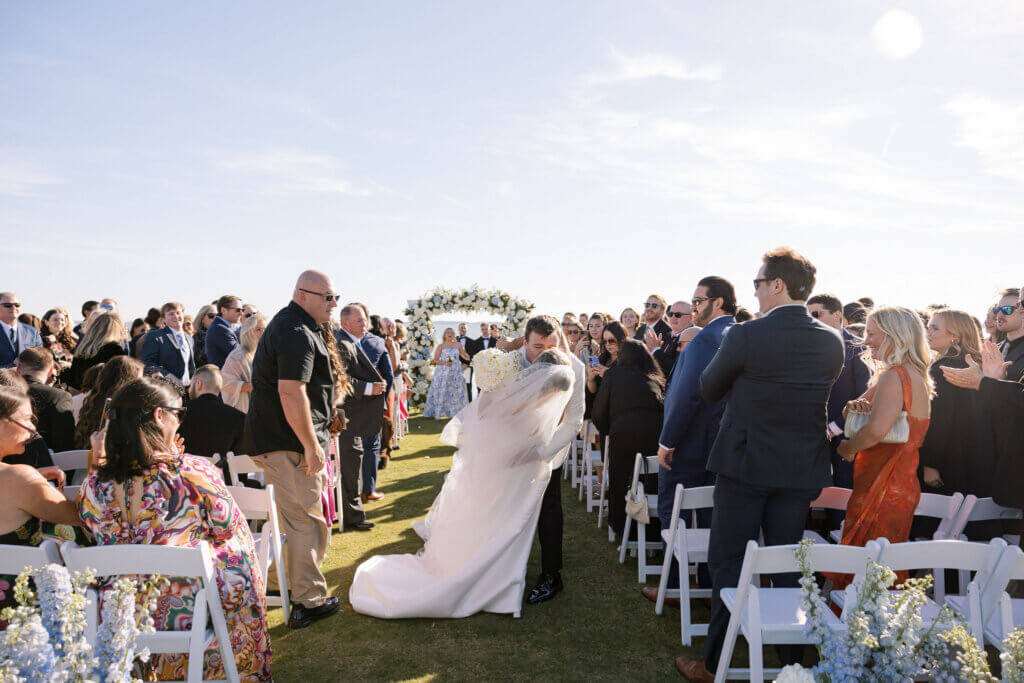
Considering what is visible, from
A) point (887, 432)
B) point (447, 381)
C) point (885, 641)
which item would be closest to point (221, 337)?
point (887, 432)

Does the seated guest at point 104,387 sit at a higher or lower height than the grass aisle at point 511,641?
higher

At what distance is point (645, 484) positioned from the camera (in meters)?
5.07

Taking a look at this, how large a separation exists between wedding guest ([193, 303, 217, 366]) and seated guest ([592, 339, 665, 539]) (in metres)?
5.16

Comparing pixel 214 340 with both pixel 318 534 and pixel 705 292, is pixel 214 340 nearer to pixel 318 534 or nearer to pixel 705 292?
pixel 318 534

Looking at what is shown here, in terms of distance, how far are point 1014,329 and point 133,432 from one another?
17.5 ft

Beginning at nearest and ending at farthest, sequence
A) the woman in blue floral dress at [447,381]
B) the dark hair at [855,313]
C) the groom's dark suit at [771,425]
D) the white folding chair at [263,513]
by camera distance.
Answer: the groom's dark suit at [771,425] → the white folding chair at [263,513] → the dark hair at [855,313] → the woman in blue floral dress at [447,381]

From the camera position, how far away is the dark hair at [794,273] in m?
3.06

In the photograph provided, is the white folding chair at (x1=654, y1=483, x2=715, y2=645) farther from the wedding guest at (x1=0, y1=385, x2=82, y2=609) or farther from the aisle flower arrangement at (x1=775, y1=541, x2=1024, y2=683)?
the wedding guest at (x1=0, y1=385, x2=82, y2=609)

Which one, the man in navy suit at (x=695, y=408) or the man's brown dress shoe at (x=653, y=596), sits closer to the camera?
the man in navy suit at (x=695, y=408)

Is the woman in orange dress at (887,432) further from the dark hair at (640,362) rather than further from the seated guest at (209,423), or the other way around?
the seated guest at (209,423)

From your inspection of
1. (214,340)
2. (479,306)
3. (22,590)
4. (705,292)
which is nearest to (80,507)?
(22,590)

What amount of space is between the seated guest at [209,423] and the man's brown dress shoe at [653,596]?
3.34 metres

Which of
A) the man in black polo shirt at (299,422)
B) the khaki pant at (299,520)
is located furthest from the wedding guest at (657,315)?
the khaki pant at (299,520)

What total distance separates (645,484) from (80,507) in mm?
3931
